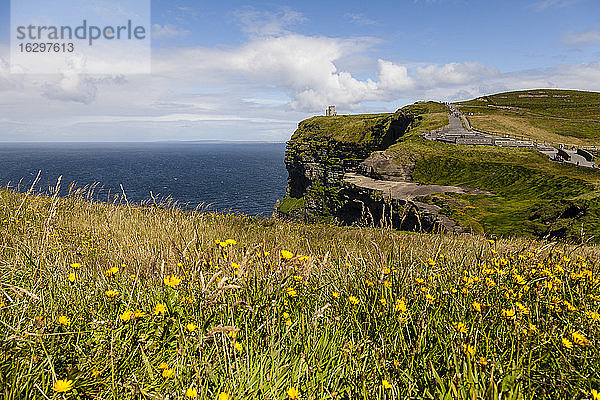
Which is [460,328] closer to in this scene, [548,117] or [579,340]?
[579,340]

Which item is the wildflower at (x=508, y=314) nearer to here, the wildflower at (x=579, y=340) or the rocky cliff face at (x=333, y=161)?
the wildflower at (x=579, y=340)

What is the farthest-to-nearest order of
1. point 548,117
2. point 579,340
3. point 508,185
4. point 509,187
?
1. point 548,117
2. point 508,185
3. point 509,187
4. point 579,340

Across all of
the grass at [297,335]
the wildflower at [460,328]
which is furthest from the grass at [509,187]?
the wildflower at [460,328]

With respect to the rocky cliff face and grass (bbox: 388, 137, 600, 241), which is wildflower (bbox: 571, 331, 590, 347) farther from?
the rocky cliff face

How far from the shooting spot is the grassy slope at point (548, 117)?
45.6 meters

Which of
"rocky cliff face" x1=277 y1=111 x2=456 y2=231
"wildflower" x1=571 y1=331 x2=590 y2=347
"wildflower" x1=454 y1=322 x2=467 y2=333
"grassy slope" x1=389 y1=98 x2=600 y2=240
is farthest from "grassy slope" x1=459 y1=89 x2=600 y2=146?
"wildflower" x1=454 y1=322 x2=467 y2=333

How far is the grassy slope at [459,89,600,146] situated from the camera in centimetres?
4560

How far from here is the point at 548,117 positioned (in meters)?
68.2

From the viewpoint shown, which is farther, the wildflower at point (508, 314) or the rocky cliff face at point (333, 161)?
the rocky cliff face at point (333, 161)

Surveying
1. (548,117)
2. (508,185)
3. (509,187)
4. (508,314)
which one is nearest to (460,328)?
(508,314)

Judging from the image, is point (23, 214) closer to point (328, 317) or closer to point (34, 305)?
point (34, 305)

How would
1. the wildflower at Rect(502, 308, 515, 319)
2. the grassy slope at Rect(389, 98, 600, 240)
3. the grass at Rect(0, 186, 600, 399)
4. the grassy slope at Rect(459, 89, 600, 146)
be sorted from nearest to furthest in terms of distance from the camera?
the grass at Rect(0, 186, 600, 399)
the wildflower at Rect(502, 308, 515, 319)
the grassy slope at Rect(389, 98, 600, 240)
the grassy slope at Rect(459, 89, 600, 146)

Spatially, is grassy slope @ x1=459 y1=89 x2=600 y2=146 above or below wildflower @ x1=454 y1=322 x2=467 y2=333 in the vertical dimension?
above

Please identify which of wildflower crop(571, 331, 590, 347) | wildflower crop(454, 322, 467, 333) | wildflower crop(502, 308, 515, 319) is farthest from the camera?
wildflower crop(502, 308, 515, 319)
